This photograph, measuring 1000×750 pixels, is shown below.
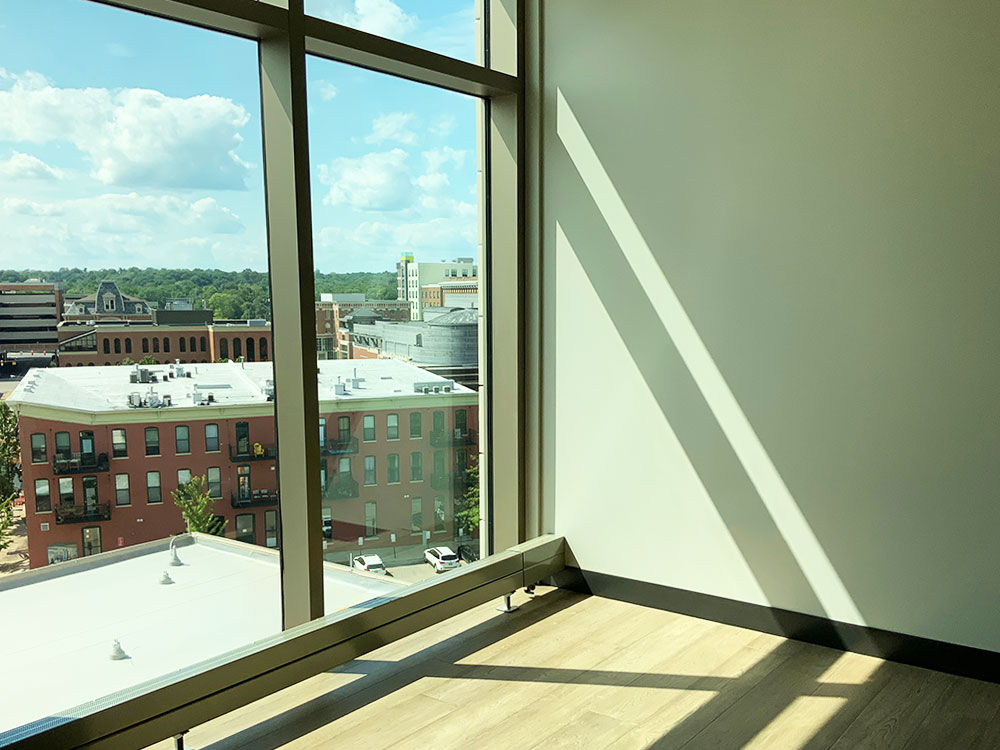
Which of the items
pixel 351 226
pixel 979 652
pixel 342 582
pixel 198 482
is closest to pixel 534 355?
pixel 351 226

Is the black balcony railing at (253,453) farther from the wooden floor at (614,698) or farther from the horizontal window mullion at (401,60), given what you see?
the horizontal window mullion at (401,60)

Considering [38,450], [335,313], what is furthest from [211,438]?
[335,313]

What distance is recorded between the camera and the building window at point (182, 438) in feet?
9.50

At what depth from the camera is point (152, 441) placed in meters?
2.82

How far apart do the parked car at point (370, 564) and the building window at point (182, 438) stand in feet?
2.90

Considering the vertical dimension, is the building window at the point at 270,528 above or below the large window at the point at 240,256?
below

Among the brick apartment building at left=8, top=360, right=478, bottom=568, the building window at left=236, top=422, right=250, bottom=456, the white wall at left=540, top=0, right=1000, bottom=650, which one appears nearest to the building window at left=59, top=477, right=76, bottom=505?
the brick apartment building at left=8, top=360, right=478, bottom=568

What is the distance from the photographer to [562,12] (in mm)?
3959

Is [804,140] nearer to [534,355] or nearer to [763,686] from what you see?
[534,355]

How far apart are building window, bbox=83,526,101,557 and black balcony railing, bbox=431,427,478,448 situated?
1558 mm

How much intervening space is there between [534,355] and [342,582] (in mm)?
1409

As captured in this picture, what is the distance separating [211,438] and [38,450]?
0.55 metres

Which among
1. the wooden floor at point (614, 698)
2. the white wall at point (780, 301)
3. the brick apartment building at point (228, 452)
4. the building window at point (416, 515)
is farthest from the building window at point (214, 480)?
the white wall at point (780, 301)

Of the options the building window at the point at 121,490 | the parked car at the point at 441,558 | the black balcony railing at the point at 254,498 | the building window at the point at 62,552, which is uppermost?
the building window at the point at 121,490
